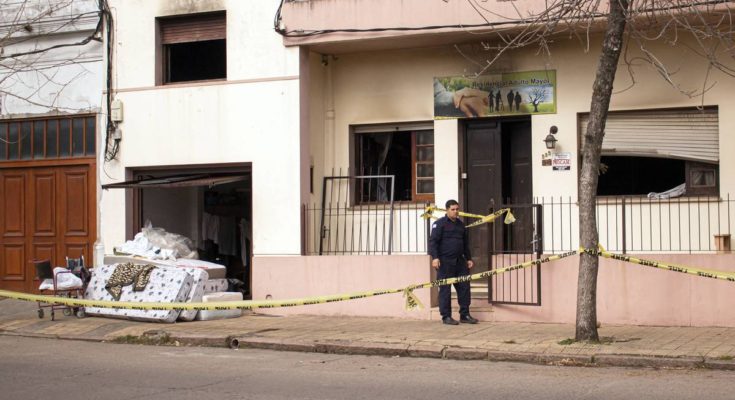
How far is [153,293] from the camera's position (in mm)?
14164

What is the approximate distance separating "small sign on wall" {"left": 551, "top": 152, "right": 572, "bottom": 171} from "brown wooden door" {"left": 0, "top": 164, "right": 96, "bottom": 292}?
809 cm

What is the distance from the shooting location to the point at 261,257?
15086 mm

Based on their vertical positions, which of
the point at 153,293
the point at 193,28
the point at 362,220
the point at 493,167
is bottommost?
the point at 153,293

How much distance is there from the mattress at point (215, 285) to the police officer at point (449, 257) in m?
3.78

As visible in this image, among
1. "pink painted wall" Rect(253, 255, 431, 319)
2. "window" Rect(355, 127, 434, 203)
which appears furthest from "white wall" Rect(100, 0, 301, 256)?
"window" Rect(355, 127, 434, 203)

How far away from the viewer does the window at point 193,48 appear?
1587 centimetres

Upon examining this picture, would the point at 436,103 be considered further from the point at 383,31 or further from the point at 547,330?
the point at 547,330

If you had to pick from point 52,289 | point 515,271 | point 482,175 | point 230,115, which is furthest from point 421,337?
point 52,289

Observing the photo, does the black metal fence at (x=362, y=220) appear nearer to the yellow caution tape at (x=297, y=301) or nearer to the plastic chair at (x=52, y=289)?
the yellow caution tape at (x=297, y=301)

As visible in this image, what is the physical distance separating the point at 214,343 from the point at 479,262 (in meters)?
5.17

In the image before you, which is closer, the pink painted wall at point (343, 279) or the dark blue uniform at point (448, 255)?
the dark blue uniform at point (448, 255)

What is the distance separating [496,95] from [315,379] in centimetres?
735

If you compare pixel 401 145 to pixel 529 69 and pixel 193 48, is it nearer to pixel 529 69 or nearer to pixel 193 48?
pixel 529 69

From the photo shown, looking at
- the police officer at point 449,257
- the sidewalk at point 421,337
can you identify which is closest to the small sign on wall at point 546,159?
the police officer at point 449,257
